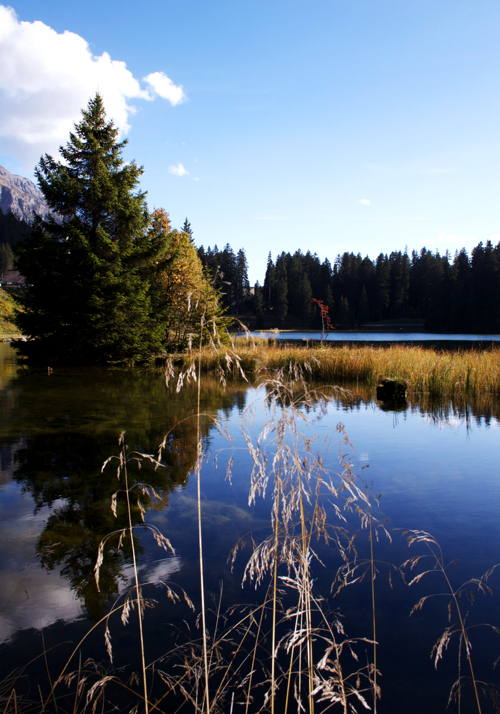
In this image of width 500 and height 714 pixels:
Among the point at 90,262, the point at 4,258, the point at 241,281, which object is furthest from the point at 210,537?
the point at 4,258

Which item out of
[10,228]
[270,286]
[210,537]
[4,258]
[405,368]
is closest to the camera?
[210,537]

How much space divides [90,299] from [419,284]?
278 feet

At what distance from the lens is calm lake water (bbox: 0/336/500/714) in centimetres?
257

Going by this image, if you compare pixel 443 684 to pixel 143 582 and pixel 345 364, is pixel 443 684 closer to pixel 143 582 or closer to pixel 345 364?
pixel 143 582

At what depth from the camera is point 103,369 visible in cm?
1906

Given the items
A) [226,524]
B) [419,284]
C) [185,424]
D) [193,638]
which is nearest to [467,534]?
[226,524]

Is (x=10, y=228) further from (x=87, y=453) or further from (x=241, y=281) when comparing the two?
(x=87, y=453)

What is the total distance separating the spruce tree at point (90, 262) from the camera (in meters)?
18.3

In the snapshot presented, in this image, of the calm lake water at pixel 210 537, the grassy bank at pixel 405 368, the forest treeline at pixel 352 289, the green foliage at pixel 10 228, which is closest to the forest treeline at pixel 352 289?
the forest treeline at pixel 352 289

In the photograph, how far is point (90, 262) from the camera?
1784cm

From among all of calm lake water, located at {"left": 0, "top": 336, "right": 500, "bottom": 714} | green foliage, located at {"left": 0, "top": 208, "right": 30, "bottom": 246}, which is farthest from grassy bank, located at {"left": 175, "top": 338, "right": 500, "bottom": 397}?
green foliage, located at {"left": 0, "top": 208, "right": 30, "bottom": 246}

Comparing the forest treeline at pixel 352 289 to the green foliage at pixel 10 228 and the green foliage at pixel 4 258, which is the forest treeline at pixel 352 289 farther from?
the green foliage at pixel 10 228

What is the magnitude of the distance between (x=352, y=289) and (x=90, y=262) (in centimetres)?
7967

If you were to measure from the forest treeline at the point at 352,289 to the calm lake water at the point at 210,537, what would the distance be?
67.3m
